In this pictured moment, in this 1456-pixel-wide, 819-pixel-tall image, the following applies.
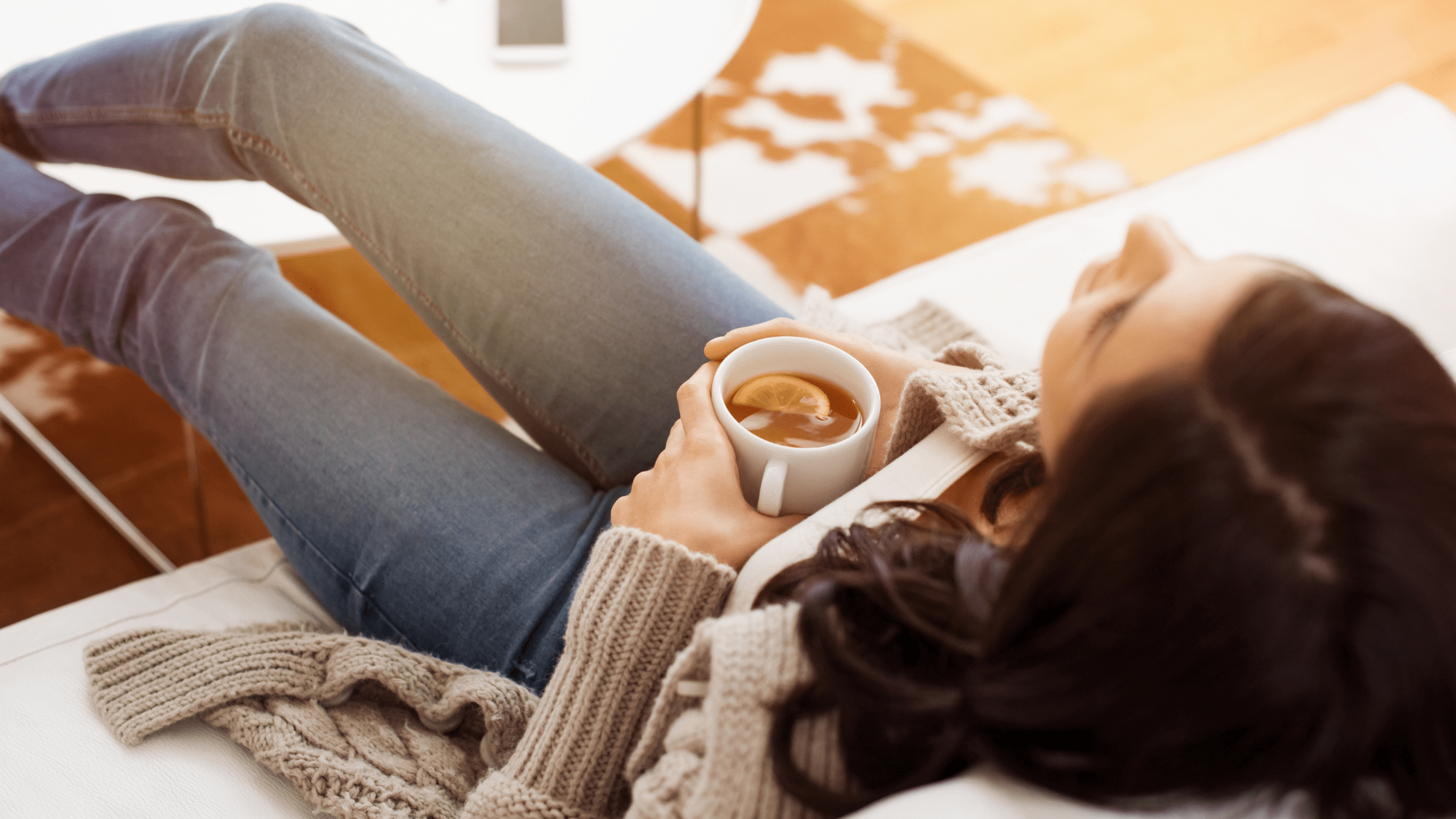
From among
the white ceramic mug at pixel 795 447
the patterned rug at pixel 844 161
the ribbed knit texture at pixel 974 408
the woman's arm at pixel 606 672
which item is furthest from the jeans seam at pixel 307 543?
the patterned rug at pixel 844 161

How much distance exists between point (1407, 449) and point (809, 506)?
0.38 metres

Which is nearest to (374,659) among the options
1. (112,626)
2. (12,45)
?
(112,626)

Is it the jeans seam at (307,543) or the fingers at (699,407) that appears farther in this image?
the jeans seam at (307,543)

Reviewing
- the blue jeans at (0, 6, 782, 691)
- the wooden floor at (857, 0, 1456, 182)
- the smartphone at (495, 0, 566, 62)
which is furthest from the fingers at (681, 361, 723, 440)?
the wooden floor at (857, 0, 1456, 182)

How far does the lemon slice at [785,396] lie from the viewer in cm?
67

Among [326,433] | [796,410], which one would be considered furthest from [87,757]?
[796,410]

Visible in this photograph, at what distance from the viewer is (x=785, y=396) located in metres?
0.68

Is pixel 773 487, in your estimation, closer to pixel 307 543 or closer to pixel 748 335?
pixel 748 335

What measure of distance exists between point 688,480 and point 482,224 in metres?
0.37

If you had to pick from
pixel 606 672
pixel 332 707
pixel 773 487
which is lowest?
pixel 332 707

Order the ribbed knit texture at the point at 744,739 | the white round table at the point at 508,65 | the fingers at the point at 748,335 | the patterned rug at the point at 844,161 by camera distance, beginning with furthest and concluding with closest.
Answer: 1. the patterned rug at the point at 844,161
2. the white round table at the point at 508,65
3. the fingers at the point at 748,335
4. the ribbed knit texture at the point at 744,739

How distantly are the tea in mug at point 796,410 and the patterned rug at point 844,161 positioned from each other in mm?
1057

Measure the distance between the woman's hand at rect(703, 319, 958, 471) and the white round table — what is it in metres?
0.47

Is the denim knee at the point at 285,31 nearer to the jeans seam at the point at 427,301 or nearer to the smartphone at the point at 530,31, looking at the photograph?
the jeans seam at the point at 427,301
